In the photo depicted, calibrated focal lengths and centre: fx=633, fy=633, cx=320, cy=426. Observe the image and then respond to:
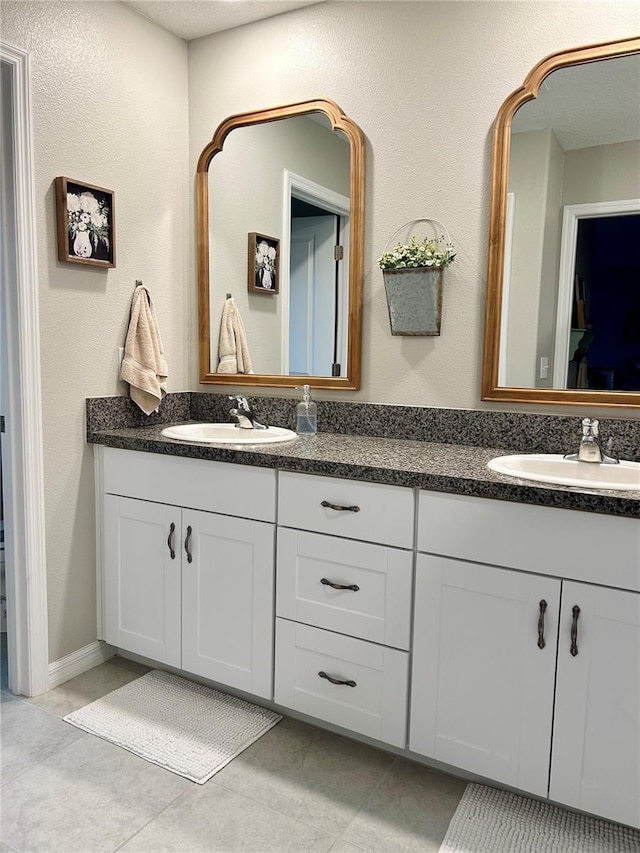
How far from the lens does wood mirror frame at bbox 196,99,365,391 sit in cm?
223

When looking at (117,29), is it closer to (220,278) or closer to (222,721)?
(220,278)

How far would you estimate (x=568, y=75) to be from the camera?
1.89 metres

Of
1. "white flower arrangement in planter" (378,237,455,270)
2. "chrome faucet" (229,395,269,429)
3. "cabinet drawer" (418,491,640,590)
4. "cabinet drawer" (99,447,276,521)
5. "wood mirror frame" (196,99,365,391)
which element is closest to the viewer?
"cabinet drawer" (418,491,640,590)

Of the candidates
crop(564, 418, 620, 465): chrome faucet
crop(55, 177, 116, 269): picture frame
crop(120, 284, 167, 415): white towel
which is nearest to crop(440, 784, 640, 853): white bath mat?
crop(564, 418, 620, 465): chrome faucet

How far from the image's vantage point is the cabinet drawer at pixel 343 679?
5.76ft

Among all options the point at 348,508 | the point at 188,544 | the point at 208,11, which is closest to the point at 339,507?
the point at 348,508

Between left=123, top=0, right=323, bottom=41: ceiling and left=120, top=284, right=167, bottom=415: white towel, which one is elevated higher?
left=123, top=0, right=323, bottom=41: ceiling

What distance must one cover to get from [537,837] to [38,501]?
177 cm

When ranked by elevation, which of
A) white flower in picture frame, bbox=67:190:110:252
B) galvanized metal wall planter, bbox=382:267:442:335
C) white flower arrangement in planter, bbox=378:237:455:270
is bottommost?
galvanized metal wall planter, bbox=382:267:442:335

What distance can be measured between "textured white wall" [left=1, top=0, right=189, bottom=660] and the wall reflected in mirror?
0.24m

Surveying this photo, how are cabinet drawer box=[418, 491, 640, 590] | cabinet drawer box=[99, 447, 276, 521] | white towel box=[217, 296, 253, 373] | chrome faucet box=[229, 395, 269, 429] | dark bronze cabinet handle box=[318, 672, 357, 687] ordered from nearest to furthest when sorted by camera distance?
cabinet drawer box=[418, 491, 640, 590] → dark bronze cabinet handle box=[318, 672, 357, 687] → cabinet drawer box=[99, 447, 276, 521] → chrome faucet box=[229, 395, 269, 429] → white towel box=[217, 296, 253, 373]

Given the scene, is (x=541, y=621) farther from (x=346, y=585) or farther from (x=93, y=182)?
(x=93, y=182)

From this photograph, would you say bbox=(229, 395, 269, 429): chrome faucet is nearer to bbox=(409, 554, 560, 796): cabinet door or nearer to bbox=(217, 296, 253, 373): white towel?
bbox=(217, 296, 253, 373): white towel

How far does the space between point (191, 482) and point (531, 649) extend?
3.73 feet
